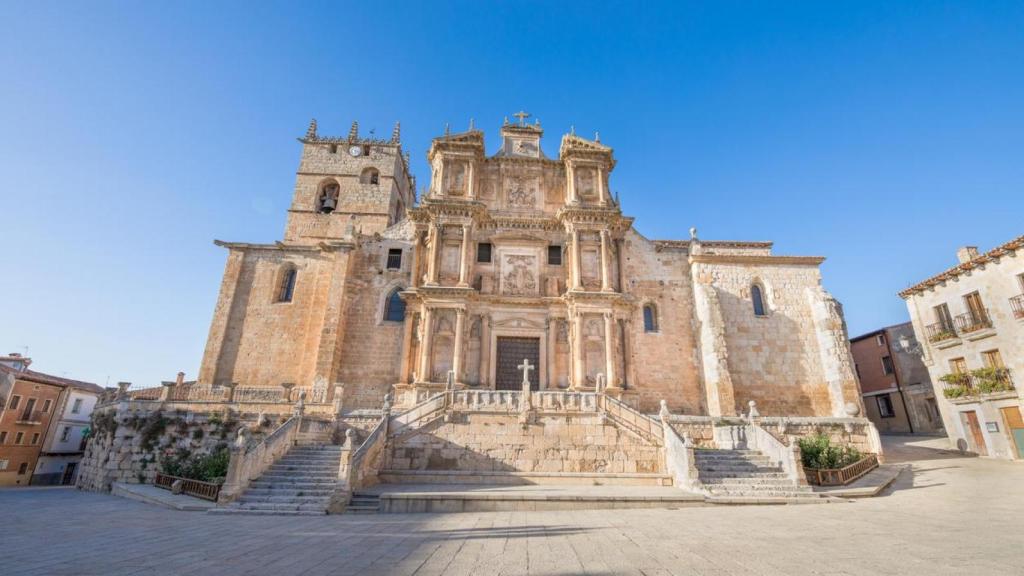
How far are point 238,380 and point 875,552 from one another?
77.5 feet

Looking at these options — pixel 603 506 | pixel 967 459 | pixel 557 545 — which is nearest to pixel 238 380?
pixel 603 506

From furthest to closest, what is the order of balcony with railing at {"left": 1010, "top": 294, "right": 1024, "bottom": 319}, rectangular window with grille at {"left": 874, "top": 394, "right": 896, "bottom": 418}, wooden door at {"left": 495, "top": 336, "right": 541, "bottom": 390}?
1. rectangular window with grille at {"left": 874, "top": 394, "right": 896, "bottom": 418}
2. wooden door at {"left": 495, "top": 336, "right": 541, "bottom": 390}
3. balcony with railing at {"left": 1010, "top": 294, "right": 1024, "bottom": 319}

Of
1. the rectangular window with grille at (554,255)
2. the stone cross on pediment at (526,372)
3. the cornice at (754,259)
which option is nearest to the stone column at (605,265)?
the rectangular window with grille at (554,255)

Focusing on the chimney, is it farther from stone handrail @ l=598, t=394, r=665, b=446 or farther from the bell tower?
the bell tower

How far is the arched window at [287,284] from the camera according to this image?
23.2m

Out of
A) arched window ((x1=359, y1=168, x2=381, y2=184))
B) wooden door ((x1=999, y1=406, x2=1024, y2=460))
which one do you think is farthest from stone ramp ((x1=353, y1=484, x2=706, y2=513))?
arched window ((x1=359, y1=168, x2=381, y2=184))

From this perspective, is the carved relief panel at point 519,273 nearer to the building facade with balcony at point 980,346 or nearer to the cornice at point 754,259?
the cornice at point 754,259

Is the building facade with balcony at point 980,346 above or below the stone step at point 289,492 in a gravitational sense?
above

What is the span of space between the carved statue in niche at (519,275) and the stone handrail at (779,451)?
445 inches

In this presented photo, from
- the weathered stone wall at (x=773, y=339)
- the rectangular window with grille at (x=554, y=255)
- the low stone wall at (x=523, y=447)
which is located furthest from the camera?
the rectangular window with grille at (x=554, y=255)

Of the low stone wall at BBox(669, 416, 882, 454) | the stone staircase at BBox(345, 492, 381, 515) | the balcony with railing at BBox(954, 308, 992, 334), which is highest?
the balcony with railing at BBox(954, 308, 992, 334)

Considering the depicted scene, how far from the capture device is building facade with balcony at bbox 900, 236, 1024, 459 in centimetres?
1819

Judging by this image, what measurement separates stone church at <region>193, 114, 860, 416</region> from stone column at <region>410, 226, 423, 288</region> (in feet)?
0.26

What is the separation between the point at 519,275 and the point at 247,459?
14.3 m
